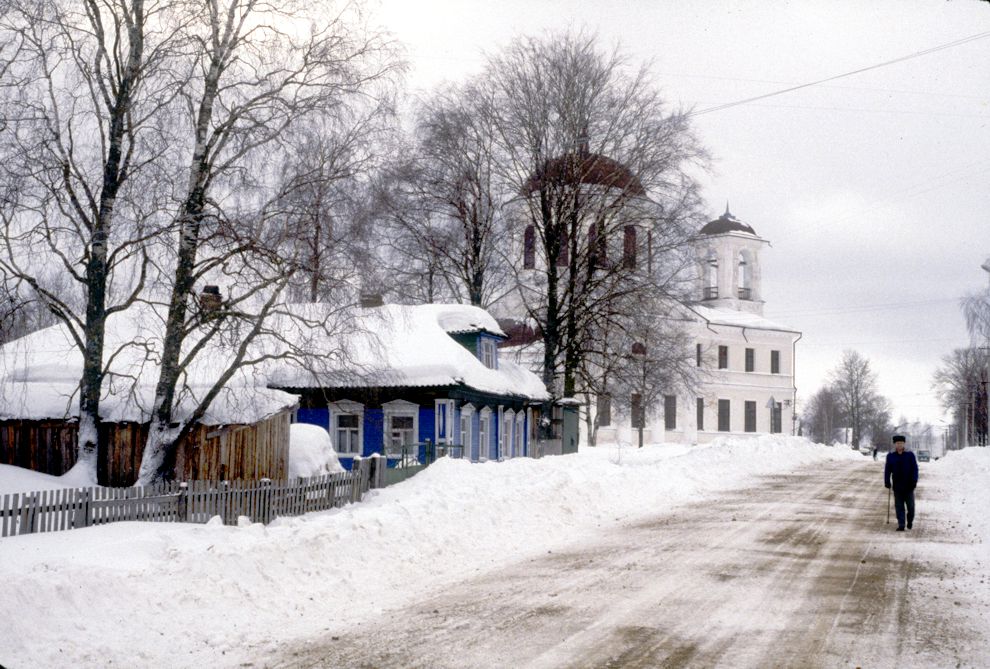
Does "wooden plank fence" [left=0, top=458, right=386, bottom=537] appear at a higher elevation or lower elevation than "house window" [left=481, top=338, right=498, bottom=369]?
lower

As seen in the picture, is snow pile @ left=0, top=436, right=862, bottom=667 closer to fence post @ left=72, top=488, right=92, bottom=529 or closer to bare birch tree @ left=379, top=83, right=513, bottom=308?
fence post @ left=72, top=488, right=92, bottom=529

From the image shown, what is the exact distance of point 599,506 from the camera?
2080 cm

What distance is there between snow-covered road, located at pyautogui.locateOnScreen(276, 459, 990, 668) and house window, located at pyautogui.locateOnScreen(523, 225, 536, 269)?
22.9 meters

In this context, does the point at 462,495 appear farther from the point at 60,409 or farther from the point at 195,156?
the point at 60,409

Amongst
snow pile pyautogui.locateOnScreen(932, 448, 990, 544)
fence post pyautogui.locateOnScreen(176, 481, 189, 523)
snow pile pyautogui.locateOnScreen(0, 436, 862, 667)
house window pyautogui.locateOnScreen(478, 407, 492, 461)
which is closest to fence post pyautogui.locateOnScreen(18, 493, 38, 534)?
snow pile pyautogui.locateOnScreen(0, 436, 862, 667)

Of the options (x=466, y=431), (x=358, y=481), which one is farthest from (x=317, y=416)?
(x=358, y=481)

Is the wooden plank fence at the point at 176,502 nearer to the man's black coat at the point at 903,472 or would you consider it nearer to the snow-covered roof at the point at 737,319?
the man's black coat at the point at 903,472

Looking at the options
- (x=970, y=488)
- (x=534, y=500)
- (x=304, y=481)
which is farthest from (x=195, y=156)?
(x=970, y=488)

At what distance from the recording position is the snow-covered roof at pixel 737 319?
71.4 meters

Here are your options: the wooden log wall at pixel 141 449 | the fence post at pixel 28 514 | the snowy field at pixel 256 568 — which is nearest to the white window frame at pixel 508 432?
the wooden log wall at pixel 141 449

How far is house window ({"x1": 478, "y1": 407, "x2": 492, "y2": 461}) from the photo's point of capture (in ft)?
118

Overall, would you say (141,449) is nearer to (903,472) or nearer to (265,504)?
(265,504)

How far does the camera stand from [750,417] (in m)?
74.8

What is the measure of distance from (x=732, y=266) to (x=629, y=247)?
39.6 meters
